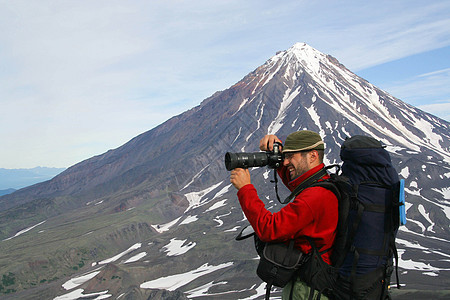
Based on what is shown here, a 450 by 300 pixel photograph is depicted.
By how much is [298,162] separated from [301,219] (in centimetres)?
76

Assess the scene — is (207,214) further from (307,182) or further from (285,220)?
(285,220)

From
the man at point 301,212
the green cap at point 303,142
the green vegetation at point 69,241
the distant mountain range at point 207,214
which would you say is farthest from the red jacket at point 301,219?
the green vegetation at point 69,241

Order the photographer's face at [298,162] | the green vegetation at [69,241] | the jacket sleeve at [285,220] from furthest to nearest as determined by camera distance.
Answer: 1. the green vegetation at [69,241]
2. the photographer's face at [298,162]
3. the jacket sleeve at [285,220]

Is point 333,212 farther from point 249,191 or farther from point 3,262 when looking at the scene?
point 3,262

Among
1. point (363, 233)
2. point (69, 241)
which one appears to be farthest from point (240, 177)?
point (69, 241)

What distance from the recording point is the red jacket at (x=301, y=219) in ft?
11.7

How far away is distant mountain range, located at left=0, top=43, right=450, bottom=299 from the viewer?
7438 cm

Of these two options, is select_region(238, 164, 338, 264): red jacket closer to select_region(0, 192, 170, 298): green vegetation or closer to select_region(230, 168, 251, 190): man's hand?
select_region(230, 168, 251, 190): man's hand

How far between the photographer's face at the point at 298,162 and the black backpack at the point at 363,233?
1.17 ft

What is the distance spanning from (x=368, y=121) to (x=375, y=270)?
178438 millimetres

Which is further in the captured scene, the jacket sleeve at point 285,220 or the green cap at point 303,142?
the green cap at point 303,142

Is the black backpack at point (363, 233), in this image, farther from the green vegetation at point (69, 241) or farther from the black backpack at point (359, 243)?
the green vegetation at point (69, 241)

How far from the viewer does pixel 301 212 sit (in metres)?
3.56

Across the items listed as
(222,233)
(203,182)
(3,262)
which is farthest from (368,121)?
(3,262)
